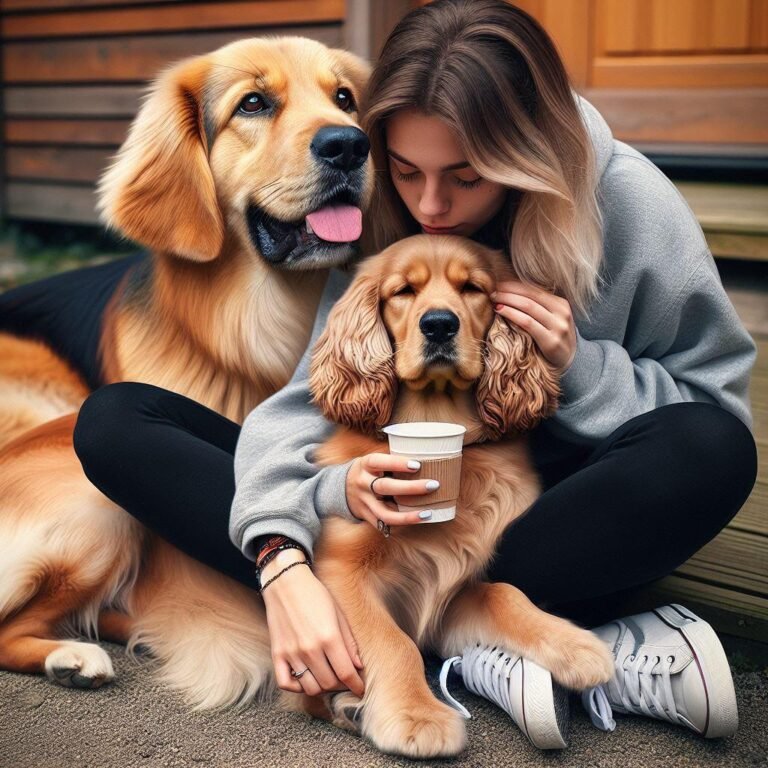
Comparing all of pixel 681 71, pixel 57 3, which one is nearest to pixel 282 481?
pixel 681 71

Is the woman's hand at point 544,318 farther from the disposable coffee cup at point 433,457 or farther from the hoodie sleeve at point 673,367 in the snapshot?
the disposable coffee cup at point 433,457

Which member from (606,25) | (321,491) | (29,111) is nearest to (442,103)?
(321,491)

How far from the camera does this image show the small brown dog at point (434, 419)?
173 centimetres

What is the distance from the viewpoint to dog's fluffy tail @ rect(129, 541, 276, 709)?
1889mm

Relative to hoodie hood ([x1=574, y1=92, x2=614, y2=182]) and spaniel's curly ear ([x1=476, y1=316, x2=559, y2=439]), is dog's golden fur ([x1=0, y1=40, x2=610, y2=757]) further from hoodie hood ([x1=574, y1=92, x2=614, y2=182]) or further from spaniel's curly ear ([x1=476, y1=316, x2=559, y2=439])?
hoodie hood ([x1=574, y1=92, x2=614, y2=182])

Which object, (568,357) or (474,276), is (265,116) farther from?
(568,357)

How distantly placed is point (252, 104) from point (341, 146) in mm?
294

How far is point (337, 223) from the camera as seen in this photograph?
2.09 meters

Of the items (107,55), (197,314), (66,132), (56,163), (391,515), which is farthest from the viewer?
(56,163)

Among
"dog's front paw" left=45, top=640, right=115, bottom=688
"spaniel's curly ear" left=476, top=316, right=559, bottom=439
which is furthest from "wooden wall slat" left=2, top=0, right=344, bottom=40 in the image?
"dog's front paw" left=45, top=640, right=115, bottom=688

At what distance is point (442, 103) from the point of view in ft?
5.95

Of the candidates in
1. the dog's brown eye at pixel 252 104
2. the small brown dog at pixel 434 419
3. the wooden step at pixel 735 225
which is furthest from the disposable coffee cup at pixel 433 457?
the wooden step at pixel 735 225

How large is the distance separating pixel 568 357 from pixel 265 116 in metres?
0.88

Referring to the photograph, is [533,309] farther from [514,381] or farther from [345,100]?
[345,100]
